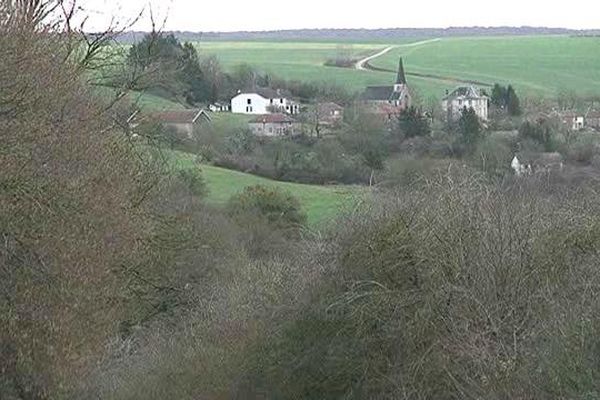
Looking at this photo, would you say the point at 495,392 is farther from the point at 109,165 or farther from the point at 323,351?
the point at 109,165

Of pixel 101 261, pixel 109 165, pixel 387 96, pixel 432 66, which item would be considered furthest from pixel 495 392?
pixel 432 66

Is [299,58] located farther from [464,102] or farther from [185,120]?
[185,120]

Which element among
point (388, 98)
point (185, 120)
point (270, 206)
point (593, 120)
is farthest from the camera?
point (388, 98)

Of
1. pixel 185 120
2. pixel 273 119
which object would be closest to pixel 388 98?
pixel 273 119

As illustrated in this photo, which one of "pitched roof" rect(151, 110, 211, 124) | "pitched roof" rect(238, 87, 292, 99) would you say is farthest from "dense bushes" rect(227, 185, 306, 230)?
"pitched roof" rect(238, 87, 292, 99)

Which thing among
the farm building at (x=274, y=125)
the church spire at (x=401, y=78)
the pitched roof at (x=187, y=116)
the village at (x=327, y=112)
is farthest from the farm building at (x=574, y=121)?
the church spire at (x=401, y=78)

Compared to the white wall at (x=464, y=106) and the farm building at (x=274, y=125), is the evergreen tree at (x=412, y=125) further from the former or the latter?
the farm building at (x=274, y=125)
